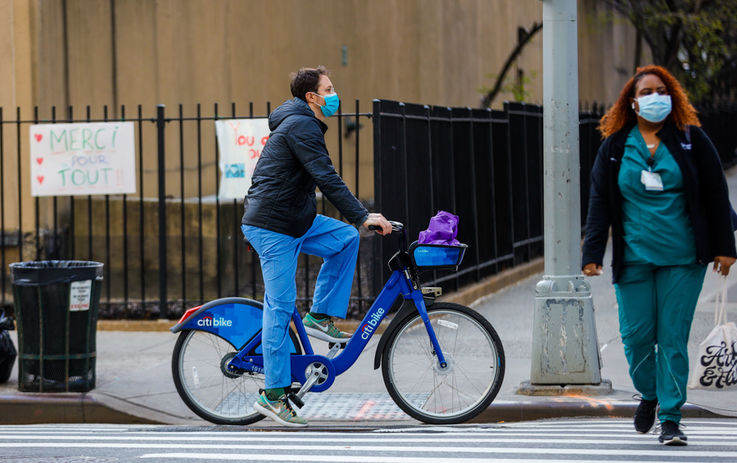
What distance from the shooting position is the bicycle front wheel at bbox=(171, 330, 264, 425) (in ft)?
22.0

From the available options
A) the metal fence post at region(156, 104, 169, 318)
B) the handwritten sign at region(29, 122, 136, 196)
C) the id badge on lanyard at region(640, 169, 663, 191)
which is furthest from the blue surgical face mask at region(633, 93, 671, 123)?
the handwritten sign at region(29, 122, 136, 196)

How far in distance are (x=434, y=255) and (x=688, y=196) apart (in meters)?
1.47

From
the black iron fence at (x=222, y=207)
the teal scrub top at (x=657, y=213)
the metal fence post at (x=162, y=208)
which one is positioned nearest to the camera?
the teal scrub top at (x=657, y=213)

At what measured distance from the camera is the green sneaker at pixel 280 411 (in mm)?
6477

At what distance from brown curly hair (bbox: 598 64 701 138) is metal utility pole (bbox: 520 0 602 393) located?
153 centimetres

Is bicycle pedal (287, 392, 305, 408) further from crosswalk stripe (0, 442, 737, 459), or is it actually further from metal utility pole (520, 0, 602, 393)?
metal utility pole (520, 0, 602, 393)

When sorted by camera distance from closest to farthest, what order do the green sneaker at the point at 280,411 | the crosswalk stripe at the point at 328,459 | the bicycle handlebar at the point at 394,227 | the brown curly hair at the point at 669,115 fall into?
the crosswalk stripe at the point at 328,459, the brown curly hair at the point at 669,115, the bicycle handlebar at the point at 394,227, the green sneaker at the point at 280,411

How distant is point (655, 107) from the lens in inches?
219

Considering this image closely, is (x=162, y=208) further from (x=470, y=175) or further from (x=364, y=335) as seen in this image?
(x=364, y=335)

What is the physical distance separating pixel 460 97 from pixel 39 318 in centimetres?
1231

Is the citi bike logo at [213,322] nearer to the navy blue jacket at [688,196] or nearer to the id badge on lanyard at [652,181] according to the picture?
the navy blue jacket at [688,196]

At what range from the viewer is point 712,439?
19.0ft

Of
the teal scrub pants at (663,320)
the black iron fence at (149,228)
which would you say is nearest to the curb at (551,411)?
the teal scrub pants at (663,320)

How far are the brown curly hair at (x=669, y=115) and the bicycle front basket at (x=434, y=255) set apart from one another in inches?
44.0
